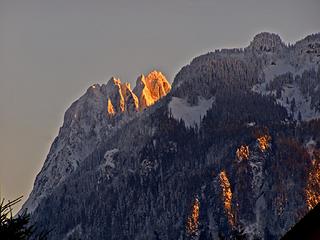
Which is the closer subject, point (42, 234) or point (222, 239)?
point (42, 234)

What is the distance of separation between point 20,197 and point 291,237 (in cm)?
1048

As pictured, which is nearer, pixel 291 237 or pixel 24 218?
pixel 24 218

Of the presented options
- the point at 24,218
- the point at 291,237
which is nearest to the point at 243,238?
the point at 291,237

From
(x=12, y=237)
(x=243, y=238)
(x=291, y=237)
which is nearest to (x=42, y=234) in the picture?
(x=12, y=237)

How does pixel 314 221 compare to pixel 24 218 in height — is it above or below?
below

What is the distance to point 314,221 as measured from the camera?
101ft

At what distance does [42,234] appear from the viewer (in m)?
24.5

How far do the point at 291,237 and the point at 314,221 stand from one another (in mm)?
1062

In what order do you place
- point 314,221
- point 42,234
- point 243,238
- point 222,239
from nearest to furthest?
point 42,234 < point 314,221 < point 243,238 < point 222,239

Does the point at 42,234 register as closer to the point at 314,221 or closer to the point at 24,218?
the point at 24,218

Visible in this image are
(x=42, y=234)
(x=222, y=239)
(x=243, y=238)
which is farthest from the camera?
(x=222, y=239)

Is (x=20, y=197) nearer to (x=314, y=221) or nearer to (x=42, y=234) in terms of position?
(x=42, y=234)

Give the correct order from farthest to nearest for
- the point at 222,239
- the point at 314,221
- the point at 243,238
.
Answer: the point at 222,239
the point at 243,238
the point at 314,221

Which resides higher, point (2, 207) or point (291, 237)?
point (2, 207)
